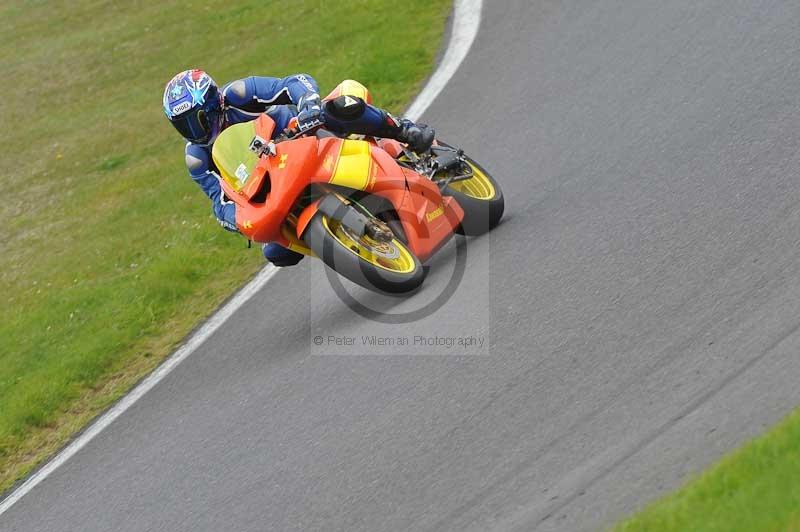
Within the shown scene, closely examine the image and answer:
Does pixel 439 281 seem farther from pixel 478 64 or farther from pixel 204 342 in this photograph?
pixel 478 64

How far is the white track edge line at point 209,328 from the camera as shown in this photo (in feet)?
25.4

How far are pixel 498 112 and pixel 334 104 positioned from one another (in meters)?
3.11

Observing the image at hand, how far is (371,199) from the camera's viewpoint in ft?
25.0

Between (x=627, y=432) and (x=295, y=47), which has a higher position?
(x=627, y=432)

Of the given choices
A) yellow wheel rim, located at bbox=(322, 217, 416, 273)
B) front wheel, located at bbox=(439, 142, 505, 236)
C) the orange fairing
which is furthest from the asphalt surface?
the orange fairing

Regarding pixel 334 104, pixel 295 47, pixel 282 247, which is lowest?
pixel 295 47

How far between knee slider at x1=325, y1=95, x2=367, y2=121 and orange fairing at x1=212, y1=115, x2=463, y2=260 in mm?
211

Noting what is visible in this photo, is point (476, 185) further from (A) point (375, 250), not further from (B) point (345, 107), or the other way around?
(A) point (375, 250)

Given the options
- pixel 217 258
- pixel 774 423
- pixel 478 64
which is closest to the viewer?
pixel 774 423

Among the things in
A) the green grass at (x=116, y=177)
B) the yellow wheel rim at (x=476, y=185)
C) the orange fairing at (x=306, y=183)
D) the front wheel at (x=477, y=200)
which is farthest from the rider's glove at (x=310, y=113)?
the green grass at (x=116, y=177)

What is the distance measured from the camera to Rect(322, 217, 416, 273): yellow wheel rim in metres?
7.27

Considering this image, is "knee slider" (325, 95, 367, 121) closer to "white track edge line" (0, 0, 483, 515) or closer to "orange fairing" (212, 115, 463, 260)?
"orange fairing" (212, 115, 463, 260)

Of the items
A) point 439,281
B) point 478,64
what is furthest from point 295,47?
point 439,281

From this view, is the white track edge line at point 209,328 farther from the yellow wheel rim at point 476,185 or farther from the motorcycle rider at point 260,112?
the yellow wheel rim at point 476,185
